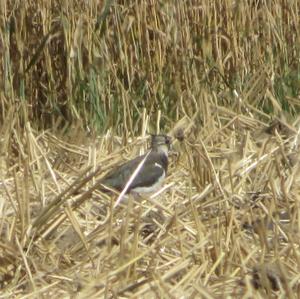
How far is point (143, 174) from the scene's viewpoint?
597cm

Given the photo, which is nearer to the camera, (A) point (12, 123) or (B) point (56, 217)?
(B) point (56, 217)

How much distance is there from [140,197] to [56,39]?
280 cm

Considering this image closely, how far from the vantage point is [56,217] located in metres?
5.12

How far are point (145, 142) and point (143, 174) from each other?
0.97m

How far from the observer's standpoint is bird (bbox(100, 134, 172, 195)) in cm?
585

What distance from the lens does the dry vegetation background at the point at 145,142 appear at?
480 cm

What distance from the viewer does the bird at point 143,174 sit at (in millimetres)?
5852

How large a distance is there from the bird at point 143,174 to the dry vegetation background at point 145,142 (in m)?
0.08

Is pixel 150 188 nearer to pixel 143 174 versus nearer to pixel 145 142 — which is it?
pixel 143 174

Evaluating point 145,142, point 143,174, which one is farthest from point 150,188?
point 145,142

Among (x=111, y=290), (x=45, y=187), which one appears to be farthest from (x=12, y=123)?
(x=111, y=290)

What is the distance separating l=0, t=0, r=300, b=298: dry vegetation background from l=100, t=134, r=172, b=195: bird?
0.08 metres

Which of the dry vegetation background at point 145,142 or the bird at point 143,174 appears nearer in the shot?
the dry vegetation background at point 145,142

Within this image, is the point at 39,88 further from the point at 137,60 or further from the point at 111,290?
the point at 111,290
